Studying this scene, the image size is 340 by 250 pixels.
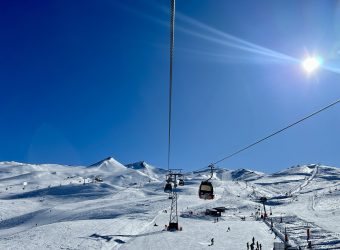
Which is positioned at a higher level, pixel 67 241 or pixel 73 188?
pixel 73 188

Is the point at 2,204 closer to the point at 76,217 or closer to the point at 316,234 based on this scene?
the point at 76,217

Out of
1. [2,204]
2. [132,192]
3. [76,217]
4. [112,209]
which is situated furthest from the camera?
[132,192]

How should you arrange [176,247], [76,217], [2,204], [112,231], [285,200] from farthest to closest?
1. [285,200]
2. [2,204]
3. [76,217]
4. [112,231]
5. [176,247]

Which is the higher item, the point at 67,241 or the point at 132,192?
the point at 132,192

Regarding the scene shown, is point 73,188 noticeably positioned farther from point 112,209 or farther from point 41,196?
point 112,209

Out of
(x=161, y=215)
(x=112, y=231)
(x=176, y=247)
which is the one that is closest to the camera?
(x=176, y=247)

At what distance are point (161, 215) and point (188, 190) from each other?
211ft

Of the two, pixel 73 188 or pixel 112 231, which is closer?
pixel 112 231

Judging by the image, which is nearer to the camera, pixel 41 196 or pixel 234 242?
pixel 234 242

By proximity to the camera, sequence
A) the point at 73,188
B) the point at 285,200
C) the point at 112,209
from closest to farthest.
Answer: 1. the point at 112,209
2. the point at 285,200
3. the point at 73,188

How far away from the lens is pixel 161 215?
69812 mm

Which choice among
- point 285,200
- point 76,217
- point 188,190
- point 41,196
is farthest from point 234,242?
point 41,196

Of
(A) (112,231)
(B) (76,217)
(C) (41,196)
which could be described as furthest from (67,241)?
(C) (41,196)

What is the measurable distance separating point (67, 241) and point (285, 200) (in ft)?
289
